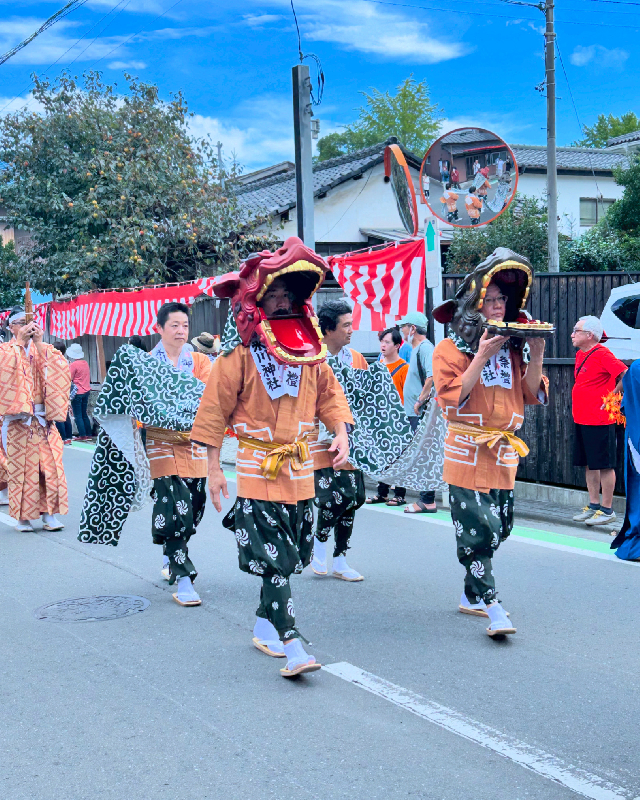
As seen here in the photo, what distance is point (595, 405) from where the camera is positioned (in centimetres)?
769

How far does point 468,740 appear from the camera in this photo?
3.49 m

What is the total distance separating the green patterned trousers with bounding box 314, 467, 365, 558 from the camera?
19.1 ft

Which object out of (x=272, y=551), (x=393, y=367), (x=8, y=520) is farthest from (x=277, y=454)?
(x=8, y=520)

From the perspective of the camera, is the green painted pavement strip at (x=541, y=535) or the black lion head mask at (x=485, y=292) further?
the green painted pavement strip at (x=541, y=535)

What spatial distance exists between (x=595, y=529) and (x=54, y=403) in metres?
4.84

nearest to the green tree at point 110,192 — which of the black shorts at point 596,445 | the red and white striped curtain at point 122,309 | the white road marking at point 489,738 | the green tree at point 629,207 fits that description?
the red and white striped curtain at point 122,309

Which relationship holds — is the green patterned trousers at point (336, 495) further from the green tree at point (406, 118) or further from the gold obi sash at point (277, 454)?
the green tree at point (406, 118)

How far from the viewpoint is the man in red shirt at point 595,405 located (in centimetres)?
762

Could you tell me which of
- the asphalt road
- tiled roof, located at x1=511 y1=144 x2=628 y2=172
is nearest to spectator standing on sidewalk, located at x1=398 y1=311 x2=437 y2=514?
the asphalt road

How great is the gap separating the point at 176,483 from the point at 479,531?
1.88 meters

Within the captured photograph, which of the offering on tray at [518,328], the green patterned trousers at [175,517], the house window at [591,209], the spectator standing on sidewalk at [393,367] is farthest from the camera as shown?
the house window at [591,209]

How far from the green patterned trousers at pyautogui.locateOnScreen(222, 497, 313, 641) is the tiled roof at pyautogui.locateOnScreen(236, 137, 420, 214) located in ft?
52.4

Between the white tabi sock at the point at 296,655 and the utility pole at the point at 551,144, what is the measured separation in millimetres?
15789

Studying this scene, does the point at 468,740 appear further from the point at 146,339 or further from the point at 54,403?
the point at 146,339
